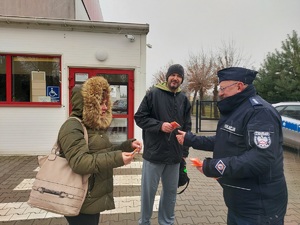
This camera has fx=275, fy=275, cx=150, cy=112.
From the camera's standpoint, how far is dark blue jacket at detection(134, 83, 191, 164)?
10.4 ft

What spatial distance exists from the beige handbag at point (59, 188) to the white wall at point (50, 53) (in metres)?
5.95

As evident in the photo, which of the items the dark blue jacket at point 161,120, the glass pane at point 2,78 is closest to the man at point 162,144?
the dark blue jacket at point 161,120

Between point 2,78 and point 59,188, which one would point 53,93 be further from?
point 59,188

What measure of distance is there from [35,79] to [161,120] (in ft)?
18.6

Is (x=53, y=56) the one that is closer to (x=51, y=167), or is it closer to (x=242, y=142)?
(x=51, y=167)

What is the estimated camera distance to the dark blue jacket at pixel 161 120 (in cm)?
318

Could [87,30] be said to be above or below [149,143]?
above

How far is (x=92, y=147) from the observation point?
2.12m

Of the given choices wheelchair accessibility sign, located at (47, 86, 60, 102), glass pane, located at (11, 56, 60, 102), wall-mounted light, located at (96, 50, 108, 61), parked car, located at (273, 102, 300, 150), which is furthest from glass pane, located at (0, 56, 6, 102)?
parked car, located at (273, 102, 300, 150)

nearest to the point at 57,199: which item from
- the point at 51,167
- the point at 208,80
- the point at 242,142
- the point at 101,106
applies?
the point at 51,167

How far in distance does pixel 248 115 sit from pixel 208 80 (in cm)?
2550

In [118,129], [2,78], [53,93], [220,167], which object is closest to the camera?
[220,167]

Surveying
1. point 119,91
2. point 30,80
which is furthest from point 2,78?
point 119,91

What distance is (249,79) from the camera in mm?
2070
